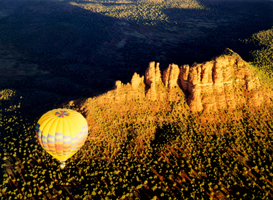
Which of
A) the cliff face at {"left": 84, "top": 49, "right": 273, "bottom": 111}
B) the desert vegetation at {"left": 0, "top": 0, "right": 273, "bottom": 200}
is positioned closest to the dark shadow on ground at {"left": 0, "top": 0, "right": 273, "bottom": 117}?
the desert vegetation at {"left": 0, "top": 0, "right": 273, "bottom": 200}

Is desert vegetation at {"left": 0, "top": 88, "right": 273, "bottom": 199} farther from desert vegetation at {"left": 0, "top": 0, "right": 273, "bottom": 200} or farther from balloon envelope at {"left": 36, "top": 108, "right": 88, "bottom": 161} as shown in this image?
balloon envelope at {"left": 36, "top": 108, "right": 88, "bottom": 161}

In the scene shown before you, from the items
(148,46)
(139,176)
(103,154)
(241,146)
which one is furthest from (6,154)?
(148,46)

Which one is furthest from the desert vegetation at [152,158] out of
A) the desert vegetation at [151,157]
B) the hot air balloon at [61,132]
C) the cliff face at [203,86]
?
the hot air balloon at [61,132]

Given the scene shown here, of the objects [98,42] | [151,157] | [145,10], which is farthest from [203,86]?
[145,10]

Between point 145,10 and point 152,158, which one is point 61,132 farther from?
point 145,10

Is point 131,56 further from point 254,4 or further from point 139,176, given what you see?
point 254,4

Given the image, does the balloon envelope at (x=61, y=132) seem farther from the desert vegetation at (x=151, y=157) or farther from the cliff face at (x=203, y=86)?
the cliff face at (x=203, y=86)
